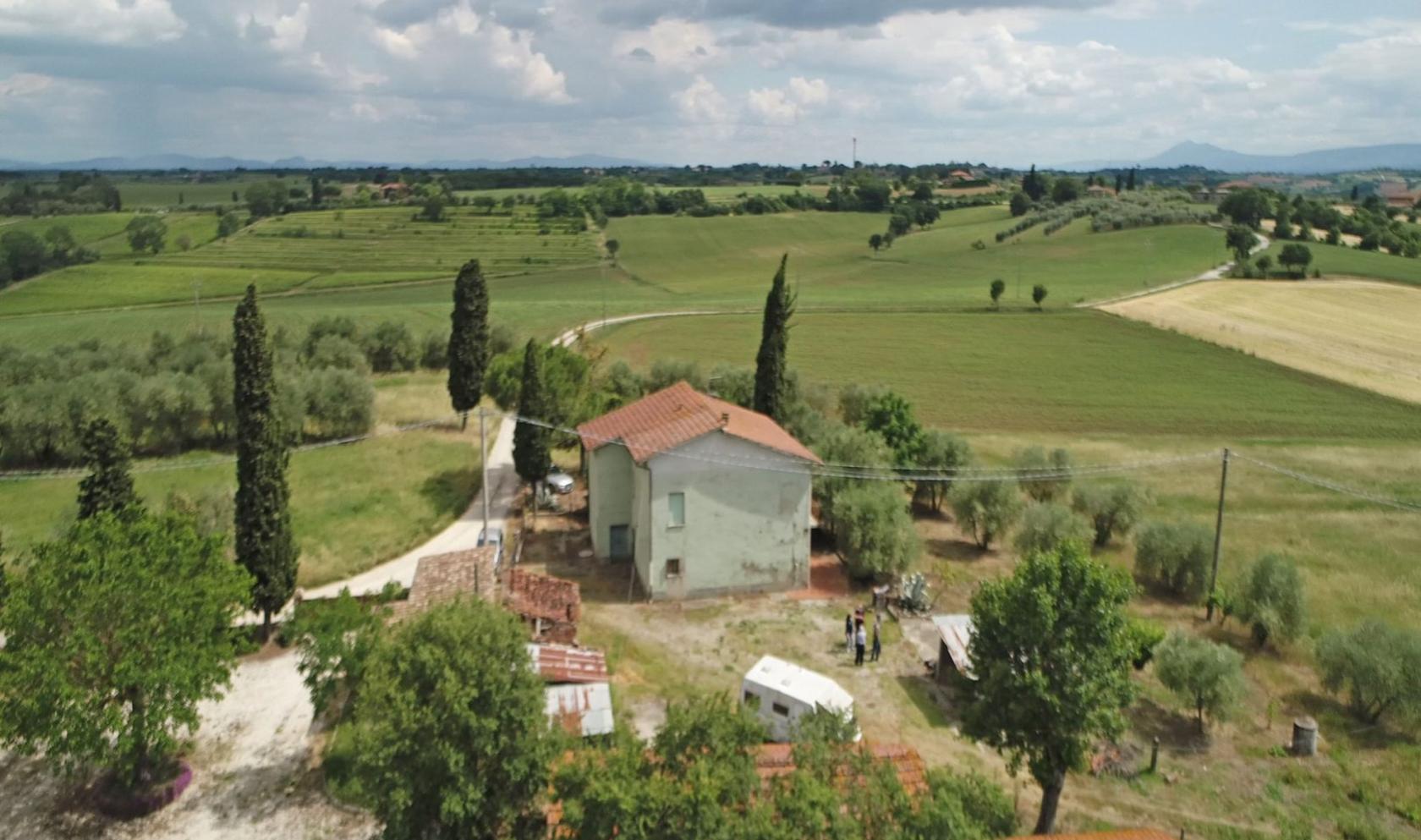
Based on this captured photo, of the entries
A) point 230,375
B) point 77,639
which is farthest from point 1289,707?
point 230,375

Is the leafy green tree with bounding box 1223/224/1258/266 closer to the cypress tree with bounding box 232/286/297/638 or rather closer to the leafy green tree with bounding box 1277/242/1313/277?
Answer: the leafy green tree with bounding box 1277/242/1313/277

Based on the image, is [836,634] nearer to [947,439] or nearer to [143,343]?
[947,439]

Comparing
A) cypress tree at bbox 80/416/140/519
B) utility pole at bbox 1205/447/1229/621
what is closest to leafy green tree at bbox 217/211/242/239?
cypress tree at bbox 80/416/140/519

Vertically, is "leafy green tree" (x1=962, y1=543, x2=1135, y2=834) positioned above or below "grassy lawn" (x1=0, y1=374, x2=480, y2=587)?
above

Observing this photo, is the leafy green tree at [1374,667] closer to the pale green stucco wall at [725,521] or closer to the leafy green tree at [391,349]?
the pale green stucco wall at [725,521]

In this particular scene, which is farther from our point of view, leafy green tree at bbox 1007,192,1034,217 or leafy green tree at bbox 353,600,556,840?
leafy green tree at bbox 1007,192,1034,217

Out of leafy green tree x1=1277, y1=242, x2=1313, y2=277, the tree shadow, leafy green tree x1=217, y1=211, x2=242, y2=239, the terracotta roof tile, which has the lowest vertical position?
the tree shadow
